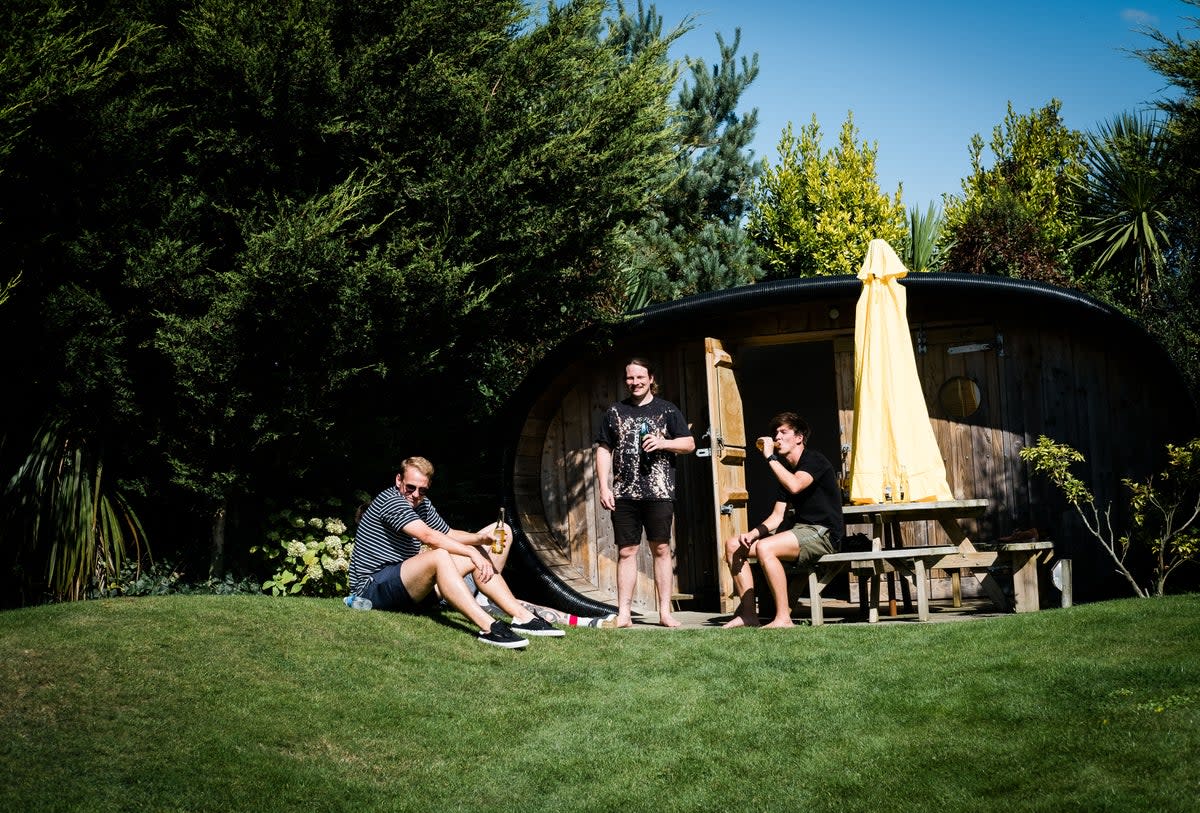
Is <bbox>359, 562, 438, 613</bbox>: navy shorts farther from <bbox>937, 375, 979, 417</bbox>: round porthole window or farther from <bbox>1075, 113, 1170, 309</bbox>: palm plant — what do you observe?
<bbox>1075, 113, 1170, 309</bbox>: palm plant

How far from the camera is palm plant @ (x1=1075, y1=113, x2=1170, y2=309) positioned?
53.9 ft

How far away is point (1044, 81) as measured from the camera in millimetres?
20844

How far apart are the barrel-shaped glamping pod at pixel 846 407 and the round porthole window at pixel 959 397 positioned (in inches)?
0.5

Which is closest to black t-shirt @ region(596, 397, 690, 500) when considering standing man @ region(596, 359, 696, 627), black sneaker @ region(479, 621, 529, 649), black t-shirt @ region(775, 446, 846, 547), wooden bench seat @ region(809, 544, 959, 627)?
standing man @ region(596, 359, 696, 627)

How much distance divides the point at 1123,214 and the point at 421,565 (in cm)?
1416

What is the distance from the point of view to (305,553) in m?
8.26

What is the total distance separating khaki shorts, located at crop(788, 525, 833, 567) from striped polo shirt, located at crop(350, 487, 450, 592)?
2410 mm

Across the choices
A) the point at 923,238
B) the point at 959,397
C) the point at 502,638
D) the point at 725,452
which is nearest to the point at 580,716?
the point at 502,638

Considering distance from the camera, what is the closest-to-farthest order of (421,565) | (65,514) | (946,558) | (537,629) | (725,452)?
(421,565)
(537,629)
(65,514)
(946,558)
(725,452)

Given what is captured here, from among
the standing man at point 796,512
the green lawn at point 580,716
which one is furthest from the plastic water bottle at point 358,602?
the standing man at point 796,512

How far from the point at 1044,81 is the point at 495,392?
14.5 metres

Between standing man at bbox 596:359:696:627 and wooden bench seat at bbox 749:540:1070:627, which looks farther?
standing man at bbox 596:359:696:627

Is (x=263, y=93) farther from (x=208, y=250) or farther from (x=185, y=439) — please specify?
(x=185, y=439)

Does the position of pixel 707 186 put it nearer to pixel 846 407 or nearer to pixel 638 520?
pixel 846 407
